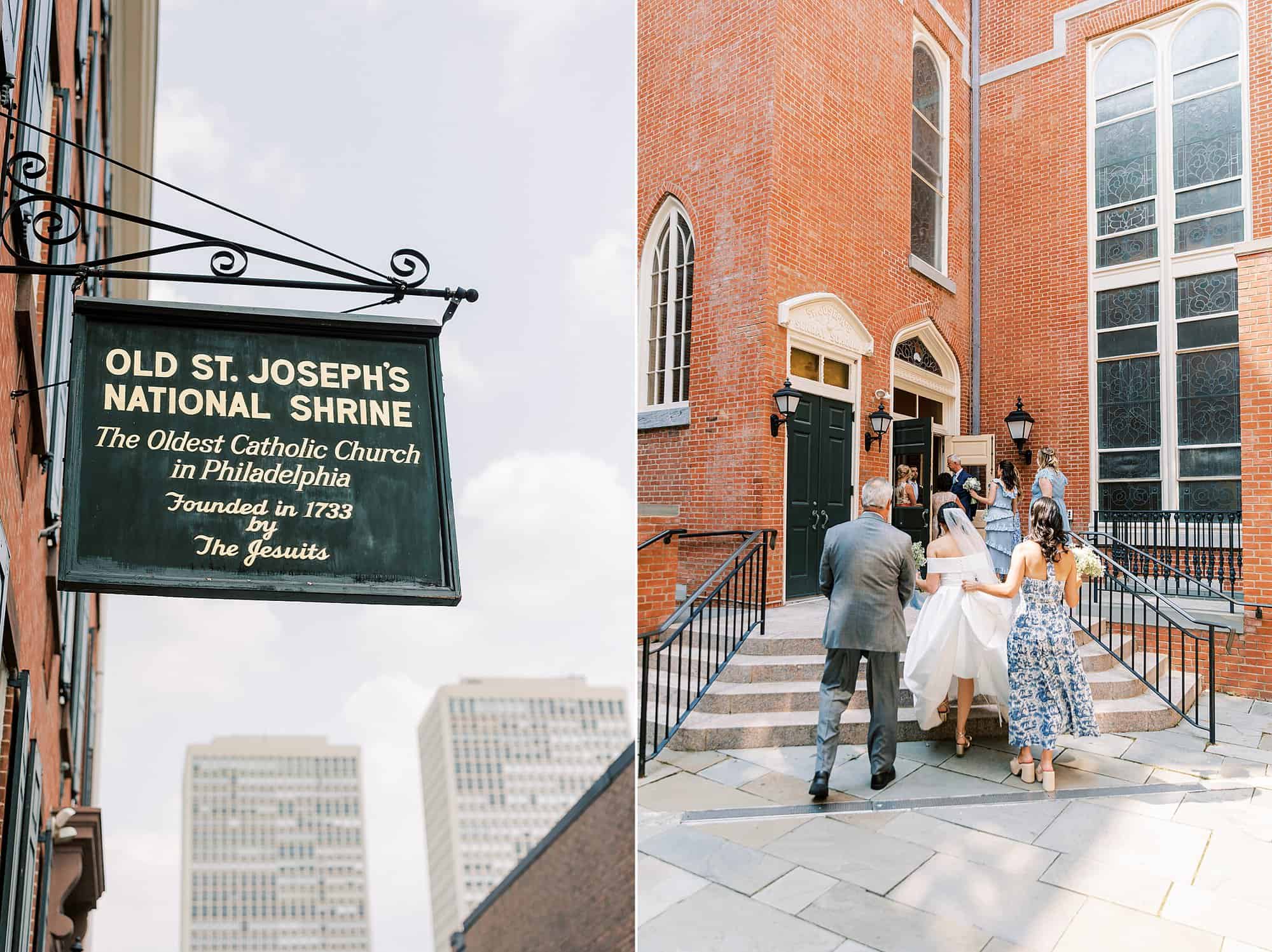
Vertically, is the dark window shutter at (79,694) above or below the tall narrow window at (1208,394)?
below

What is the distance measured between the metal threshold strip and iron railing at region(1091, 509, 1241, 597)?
751 mm

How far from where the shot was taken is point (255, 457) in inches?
79.3

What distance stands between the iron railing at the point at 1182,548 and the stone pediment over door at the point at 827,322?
0.94 meters

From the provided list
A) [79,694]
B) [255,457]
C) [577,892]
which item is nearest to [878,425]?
[255,457]

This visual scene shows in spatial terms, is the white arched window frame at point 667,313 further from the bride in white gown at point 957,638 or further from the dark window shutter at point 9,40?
the dark window shutter at point 9,40

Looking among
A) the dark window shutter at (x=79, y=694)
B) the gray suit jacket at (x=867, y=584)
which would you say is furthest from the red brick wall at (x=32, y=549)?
the gray suit jacket at (x=867, y=584)

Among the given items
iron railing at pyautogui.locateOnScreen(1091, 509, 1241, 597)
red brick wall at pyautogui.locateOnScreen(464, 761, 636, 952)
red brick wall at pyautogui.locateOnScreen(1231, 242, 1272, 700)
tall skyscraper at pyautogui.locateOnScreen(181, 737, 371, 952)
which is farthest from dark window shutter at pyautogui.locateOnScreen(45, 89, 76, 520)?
tall skyscraper at pyautogui.locateOnScreen(181, 737, 371, 952)

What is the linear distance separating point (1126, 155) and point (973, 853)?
2.26 metres

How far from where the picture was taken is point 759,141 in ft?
9.63

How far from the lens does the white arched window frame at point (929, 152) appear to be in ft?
9.48

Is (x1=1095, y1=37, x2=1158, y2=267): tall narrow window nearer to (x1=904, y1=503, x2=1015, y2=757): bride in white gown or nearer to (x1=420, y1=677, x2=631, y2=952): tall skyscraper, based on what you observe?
(x1=904, y1=503, x2=1015, y2=757): bride in white gown

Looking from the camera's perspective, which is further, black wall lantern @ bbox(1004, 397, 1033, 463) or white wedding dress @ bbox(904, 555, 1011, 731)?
white wedding dress @ bbox(904, 555, 1011, 731)

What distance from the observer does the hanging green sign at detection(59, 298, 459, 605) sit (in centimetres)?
189

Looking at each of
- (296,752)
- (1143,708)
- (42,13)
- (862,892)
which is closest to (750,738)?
(862,892)
